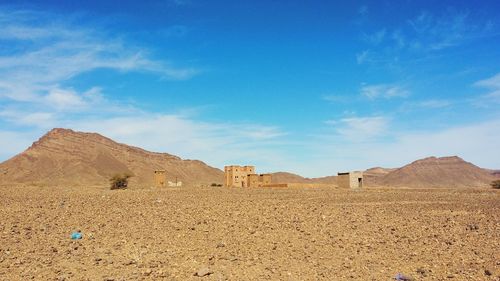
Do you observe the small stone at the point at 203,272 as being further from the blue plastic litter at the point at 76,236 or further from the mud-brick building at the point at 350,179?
the mud-brick building at the point at 350,179

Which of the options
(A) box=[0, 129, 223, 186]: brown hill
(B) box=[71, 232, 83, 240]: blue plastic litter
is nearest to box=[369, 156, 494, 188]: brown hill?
(A) box=[0, 129, 223, 186]: brown hill

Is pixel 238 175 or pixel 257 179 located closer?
pixel 257 179

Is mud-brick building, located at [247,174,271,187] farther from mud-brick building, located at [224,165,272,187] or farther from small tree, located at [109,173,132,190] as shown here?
small tree, located at [109,173,132,190]

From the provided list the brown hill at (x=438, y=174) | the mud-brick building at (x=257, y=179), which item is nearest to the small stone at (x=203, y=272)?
the mud-brick building at (x=257, y=179)

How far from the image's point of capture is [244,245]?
1144cm

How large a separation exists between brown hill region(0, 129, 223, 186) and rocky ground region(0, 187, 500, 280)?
64.7 metres

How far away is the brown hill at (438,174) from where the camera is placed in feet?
369

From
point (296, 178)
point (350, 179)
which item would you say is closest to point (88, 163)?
point (296, 178)

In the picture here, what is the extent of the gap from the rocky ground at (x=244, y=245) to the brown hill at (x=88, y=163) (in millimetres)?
64724

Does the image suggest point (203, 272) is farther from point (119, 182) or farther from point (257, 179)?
point (257, 179)

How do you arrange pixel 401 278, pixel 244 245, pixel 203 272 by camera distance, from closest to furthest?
1. pixel 401 278
2. pixel 203 272
3. pixel 244 245

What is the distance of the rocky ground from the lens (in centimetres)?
900

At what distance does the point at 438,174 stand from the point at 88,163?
8490 centimetres

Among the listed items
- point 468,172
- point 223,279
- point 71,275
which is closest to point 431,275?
point 223,279
